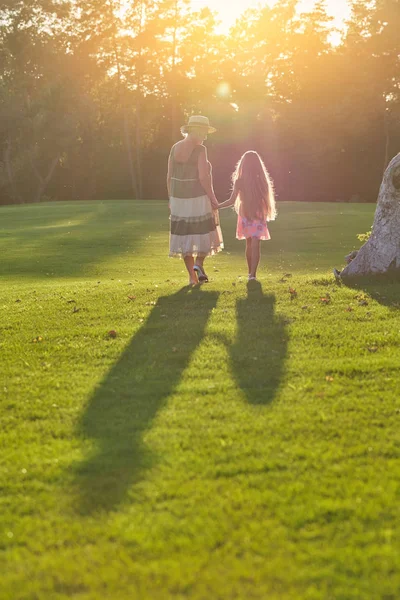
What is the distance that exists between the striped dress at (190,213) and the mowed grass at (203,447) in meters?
1.10

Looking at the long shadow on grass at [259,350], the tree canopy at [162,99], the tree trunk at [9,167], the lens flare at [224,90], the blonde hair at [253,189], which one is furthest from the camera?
the lens flare at [224,90]

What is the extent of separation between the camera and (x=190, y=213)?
376 inches

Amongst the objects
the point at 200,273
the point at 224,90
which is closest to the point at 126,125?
the point at 224,90

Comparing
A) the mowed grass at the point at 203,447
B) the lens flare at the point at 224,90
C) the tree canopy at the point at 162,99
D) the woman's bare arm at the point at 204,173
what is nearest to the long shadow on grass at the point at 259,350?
the mowed grass at the point at 203,447

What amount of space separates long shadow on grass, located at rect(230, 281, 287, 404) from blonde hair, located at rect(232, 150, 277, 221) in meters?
1.63

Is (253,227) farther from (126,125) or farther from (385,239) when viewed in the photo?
(126,125)

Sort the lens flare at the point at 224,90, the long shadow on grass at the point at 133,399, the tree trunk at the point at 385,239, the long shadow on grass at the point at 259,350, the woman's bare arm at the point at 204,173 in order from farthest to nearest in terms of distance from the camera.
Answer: the lens flare at the point at 224,90 → the tree trunk at the point at 385,239 → the woman's bare arm at the point at 204,173 → the long shadow on grass at the point at 259,350 → the long shadow on grass at the point at 133,399

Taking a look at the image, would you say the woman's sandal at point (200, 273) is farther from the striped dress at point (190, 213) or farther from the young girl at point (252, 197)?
the young girl at point (252, 197)

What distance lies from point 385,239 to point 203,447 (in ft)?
20.7

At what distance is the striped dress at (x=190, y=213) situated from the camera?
9.41 metres

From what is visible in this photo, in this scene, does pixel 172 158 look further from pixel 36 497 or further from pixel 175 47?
pixel 175 47

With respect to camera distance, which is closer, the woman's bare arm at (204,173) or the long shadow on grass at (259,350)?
the long shadow on grass at (259,350)

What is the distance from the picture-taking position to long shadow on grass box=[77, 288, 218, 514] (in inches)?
146

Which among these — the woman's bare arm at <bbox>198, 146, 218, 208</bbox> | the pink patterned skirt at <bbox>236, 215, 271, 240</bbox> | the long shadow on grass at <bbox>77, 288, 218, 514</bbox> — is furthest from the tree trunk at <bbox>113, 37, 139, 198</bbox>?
the long shadow on grass at <bbox>77, 288, 218, 514</bbox>
